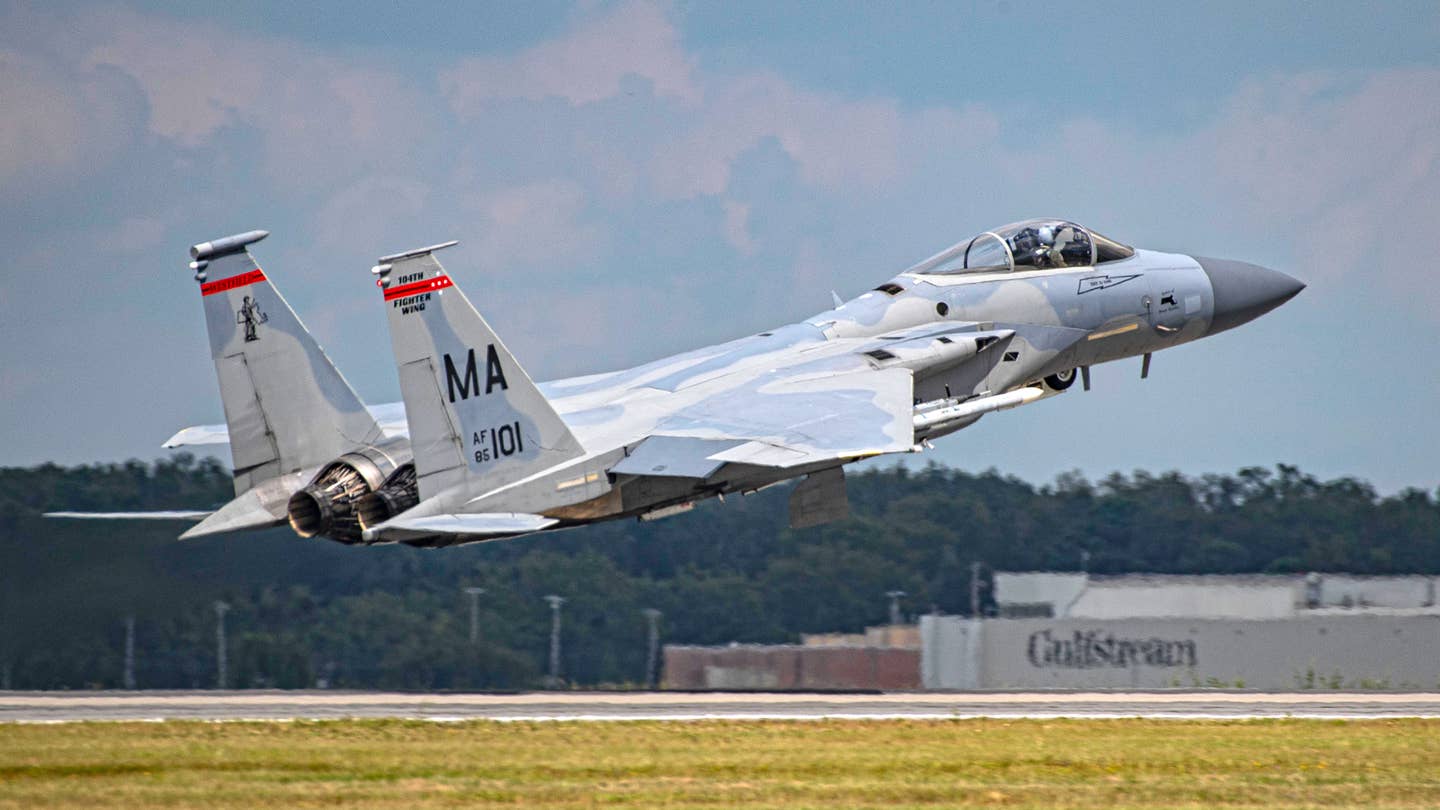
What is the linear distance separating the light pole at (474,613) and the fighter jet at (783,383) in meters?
21.2

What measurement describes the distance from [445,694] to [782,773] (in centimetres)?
973

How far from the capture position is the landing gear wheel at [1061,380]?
1015 inches

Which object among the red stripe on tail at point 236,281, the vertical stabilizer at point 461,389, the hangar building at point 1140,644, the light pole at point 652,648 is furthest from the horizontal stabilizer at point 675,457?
the light pole at point 652,648

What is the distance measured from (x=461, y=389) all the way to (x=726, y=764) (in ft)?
22.1

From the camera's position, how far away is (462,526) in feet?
64.8

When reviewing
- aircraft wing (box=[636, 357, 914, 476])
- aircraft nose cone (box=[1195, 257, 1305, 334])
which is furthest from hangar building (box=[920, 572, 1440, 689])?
aircraft wing (box=[636, 357, 914, 476])

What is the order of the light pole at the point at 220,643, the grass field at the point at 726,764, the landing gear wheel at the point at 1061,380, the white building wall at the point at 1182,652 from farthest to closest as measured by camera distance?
the white building wall at the point at 1182,652 < the light pole at the point at 220,643 < the landing gear wheel at the point at 1061,380 < the grass field at the point at 726,764

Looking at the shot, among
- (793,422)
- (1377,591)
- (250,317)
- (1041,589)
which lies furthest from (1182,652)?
(250,317)

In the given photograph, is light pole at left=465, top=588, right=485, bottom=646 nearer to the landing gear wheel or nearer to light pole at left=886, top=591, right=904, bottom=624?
light pole at left=886, top=591, right=904, bottom=624

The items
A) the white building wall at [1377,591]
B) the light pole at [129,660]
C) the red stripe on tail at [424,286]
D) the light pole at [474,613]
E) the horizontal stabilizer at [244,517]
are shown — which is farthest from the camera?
the light pole at [474,613]

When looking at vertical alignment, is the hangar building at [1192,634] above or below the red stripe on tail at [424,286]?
below

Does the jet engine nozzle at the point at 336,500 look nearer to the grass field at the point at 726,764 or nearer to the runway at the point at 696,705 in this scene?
the runway at the point at 696,705

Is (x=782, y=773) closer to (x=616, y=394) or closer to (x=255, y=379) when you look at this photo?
(x=616, y=394)

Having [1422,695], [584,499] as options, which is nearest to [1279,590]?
[1422,695]
